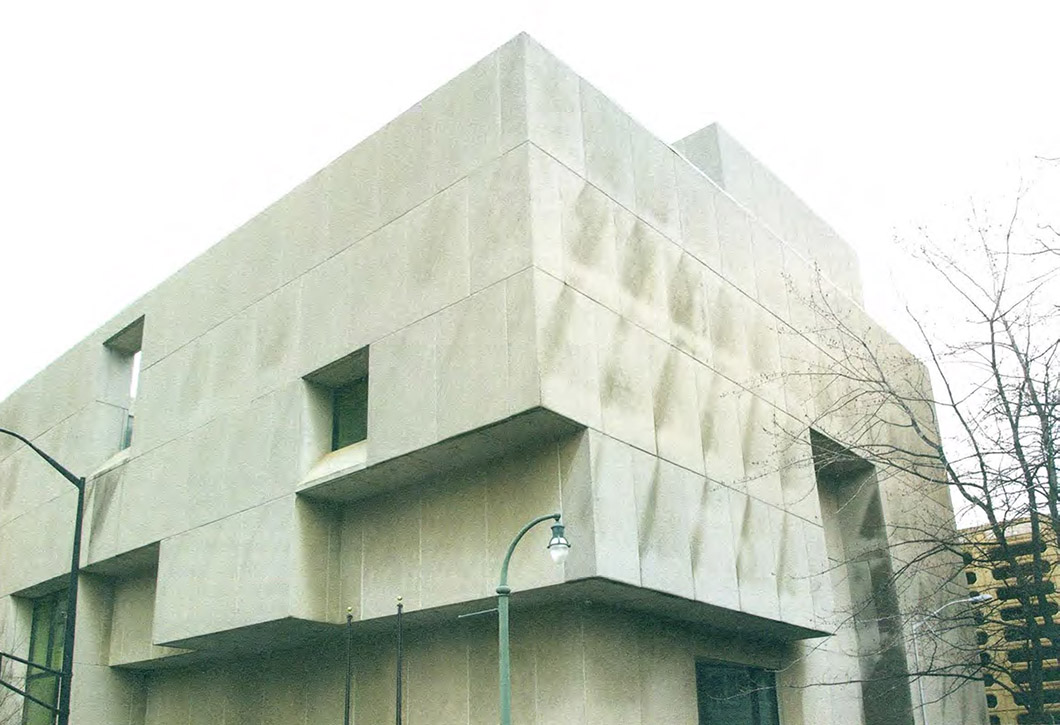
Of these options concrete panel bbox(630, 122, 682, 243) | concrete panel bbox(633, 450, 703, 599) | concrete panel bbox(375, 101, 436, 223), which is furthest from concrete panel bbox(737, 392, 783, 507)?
concrete panel bbox(375, 101, 436, 223)

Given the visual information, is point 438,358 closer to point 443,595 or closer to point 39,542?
point 443,595

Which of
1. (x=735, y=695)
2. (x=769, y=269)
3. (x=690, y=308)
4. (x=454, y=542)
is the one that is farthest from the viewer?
(x=769, y=269)

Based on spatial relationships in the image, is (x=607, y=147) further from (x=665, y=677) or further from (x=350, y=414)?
(x=665, y=677)

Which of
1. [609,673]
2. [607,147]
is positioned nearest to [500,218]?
[607,147]

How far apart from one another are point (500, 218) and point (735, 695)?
37.3ft

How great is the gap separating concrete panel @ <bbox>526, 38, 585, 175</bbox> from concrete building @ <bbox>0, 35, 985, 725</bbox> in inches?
2.7

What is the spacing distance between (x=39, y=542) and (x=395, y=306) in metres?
16.8

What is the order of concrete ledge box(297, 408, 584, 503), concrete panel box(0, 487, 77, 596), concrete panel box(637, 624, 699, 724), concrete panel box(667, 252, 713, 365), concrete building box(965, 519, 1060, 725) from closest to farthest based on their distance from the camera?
concrete ledge box(297, 408, 584, 503) → concrete panel box(637, 624, 699, 724) → concrete panel box(667, 252, 713, 365) → concrete building box(965, 519, 1060, 725) → concrete panel box(0, 487, 77, 596)

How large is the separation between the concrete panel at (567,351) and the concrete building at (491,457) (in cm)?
7

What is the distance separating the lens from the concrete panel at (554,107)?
19.5 metres

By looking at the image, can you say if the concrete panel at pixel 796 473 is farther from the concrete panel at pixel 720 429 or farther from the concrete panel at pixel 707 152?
the concrete panel at pixel 707 152

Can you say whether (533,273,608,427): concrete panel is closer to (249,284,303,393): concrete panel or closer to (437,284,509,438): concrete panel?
(437,284,509,438): concrete panel

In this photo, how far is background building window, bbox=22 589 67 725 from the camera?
97.0ft

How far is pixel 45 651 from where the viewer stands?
30.6m
